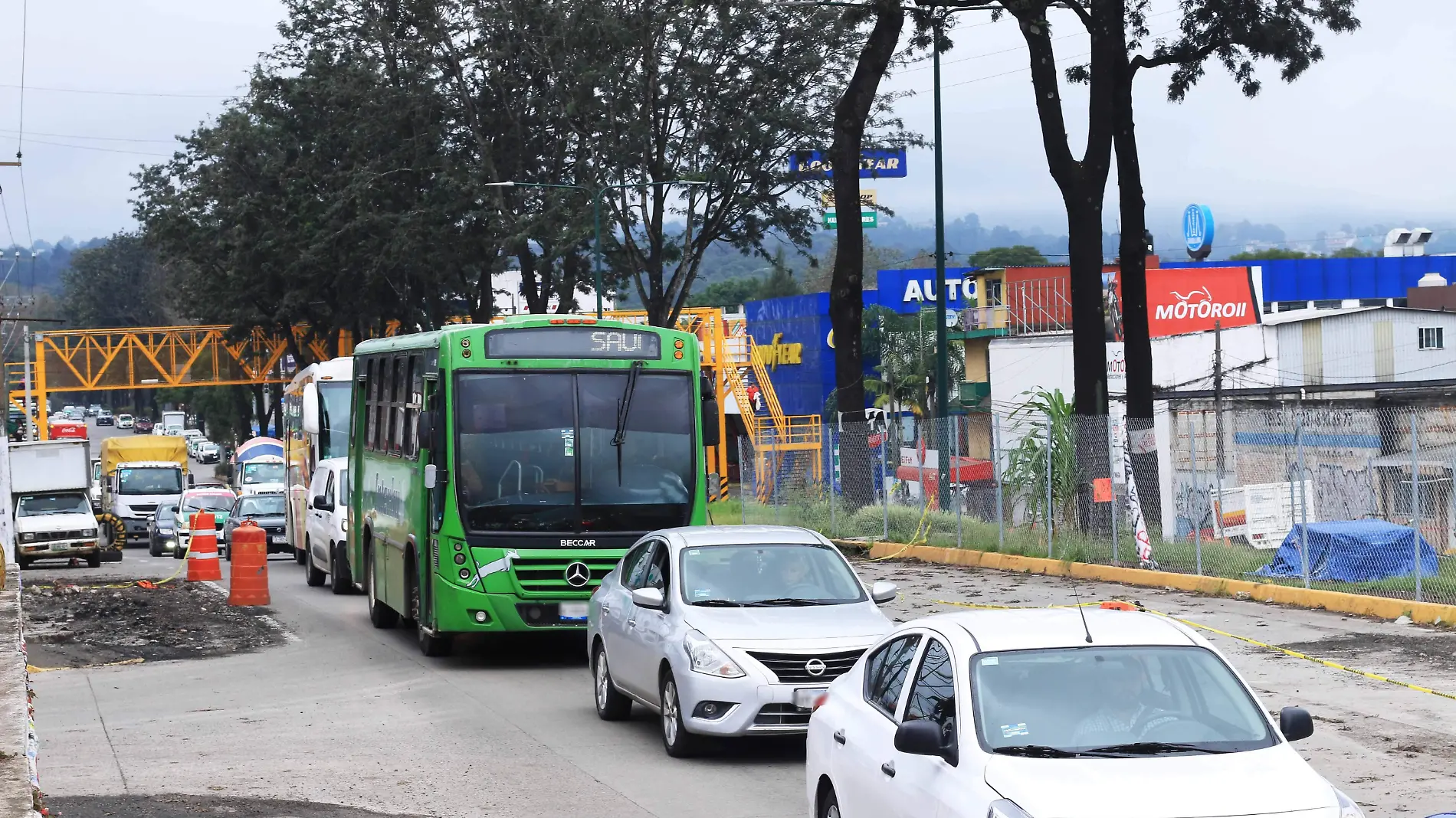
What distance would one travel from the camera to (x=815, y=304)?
76938 millimetres

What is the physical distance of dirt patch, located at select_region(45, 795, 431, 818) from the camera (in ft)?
32.2

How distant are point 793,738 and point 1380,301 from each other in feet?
256

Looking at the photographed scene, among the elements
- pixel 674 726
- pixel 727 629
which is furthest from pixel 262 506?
pixel 727 629

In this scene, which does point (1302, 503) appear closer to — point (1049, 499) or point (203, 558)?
point (1049, 499)

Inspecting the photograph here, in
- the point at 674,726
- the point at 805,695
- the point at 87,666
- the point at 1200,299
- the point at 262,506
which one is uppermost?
the point at 1200,299

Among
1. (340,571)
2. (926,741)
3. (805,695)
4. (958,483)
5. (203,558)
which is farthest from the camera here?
(203,558)

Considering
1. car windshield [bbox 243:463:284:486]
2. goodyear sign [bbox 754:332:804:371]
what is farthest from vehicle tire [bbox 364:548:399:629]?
goodyear sign [bbox 754:332:804:371]

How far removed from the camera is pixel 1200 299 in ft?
221

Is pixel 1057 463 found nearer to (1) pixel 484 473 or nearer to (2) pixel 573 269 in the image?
(1) pixel 484 473

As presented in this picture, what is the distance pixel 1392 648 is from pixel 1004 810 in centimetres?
1096

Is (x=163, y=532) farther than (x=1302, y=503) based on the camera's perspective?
Yes

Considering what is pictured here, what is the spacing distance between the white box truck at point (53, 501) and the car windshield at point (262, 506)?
3661mm

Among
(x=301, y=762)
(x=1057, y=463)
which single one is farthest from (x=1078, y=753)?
(x=1057, y=463)

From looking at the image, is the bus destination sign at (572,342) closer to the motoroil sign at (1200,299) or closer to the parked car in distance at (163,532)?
the parked car in distance at (163,532)
